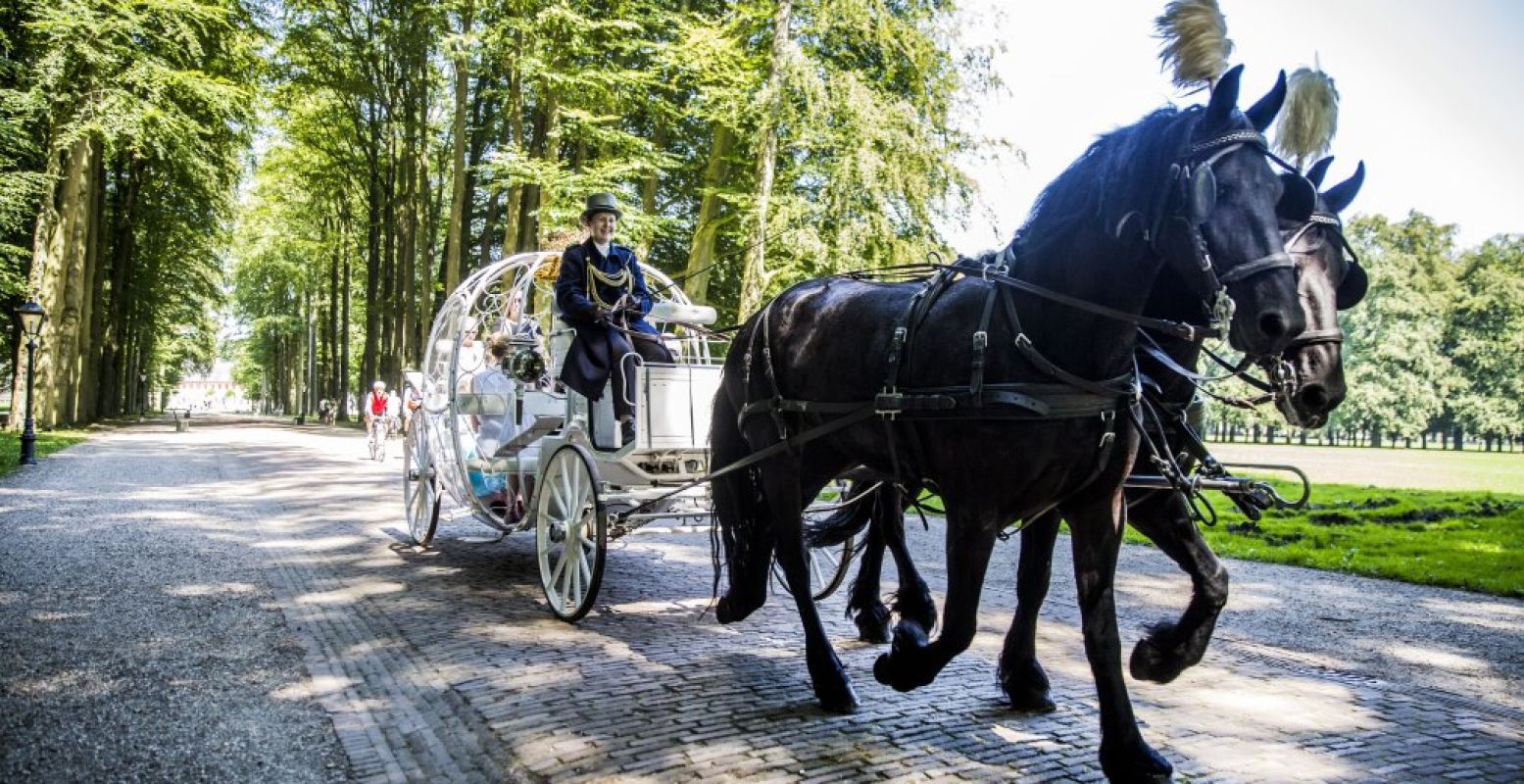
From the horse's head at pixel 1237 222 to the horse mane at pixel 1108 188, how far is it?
80 mm

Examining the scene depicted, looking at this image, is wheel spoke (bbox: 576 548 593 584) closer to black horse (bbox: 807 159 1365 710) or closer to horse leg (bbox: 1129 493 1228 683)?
black horse (bbox: 807 159 1365 710)

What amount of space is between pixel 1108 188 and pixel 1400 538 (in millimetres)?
10084

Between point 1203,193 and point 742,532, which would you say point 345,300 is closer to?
point 742,532

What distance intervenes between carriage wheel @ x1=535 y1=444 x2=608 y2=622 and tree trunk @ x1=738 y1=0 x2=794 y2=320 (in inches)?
395

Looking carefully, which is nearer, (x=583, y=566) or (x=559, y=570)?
(x=583, y=566)

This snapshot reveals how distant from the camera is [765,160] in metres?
17.9

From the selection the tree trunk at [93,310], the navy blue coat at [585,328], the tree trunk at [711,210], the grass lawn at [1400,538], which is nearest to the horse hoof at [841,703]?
the navy blue coat at [585,328]

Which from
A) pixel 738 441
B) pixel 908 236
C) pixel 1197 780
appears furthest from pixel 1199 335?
pixel 908 236

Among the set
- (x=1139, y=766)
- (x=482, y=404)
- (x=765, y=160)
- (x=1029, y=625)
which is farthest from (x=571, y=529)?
(x=765, y=160)

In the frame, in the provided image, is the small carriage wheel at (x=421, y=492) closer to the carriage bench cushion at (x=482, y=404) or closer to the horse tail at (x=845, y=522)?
the carriage bench cushion at (x=482, y=404)

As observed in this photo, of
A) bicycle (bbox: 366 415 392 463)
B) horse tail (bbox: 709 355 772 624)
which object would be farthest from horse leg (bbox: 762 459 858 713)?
bicycle (bbox: 366 415 392 463)

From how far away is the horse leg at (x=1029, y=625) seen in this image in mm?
4527

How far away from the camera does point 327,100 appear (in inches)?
1227

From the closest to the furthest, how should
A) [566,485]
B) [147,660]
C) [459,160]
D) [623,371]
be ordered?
[147,660], [623,371], [566,485], [459,160]
